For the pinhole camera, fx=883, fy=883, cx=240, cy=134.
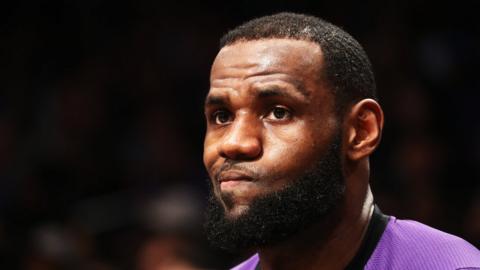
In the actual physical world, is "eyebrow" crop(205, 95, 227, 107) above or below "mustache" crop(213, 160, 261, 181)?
above

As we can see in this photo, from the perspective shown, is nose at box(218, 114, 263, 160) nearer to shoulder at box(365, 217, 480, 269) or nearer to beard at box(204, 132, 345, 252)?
beard at box(204, 132, 345, 252)

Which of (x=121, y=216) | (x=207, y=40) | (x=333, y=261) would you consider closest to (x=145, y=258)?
(x=121, y=216)

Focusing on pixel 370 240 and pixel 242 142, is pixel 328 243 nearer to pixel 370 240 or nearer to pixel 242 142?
pixel 370 240

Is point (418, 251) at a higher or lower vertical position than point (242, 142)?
lower

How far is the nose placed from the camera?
2.33 meters

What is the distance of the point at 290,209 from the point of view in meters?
2.35

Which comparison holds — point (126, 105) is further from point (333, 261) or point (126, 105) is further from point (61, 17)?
point (333, 261)

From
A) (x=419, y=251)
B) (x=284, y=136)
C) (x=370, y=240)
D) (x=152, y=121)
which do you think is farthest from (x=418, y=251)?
(x=152, y=121)

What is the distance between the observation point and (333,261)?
8.07 ft

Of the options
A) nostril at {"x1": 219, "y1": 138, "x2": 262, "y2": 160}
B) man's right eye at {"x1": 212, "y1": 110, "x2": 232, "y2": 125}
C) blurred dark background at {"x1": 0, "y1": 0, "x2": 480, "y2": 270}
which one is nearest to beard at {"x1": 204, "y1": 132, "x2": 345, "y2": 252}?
nostril at {"x1": 219, "y1": 138, "x2": 262, "y2": 160}

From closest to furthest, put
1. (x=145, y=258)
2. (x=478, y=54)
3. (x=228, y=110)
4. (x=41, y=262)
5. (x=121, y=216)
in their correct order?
(x=228, y=110) → (x=145, y=258) → (x=41, y=262) → (x=478, y=54) → (x=121, y=216)

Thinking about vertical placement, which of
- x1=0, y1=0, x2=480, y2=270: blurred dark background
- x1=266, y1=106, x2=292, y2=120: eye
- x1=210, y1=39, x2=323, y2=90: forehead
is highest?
x1=210, y1=39, x2=323, y2=90: forehead

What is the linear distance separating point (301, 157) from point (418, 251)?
0.41m

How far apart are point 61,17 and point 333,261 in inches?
216
